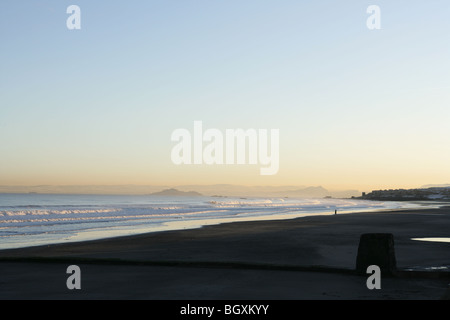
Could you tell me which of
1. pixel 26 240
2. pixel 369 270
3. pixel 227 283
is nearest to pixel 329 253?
pixel 369 270

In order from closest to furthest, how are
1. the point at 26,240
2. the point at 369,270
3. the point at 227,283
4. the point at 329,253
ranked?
the point at 227,283
the point at 369,270
the point at 329,253
the point at 26,240

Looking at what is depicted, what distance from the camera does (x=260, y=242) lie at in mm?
22641

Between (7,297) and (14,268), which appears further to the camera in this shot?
(14,268)

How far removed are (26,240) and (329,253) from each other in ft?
55.3
